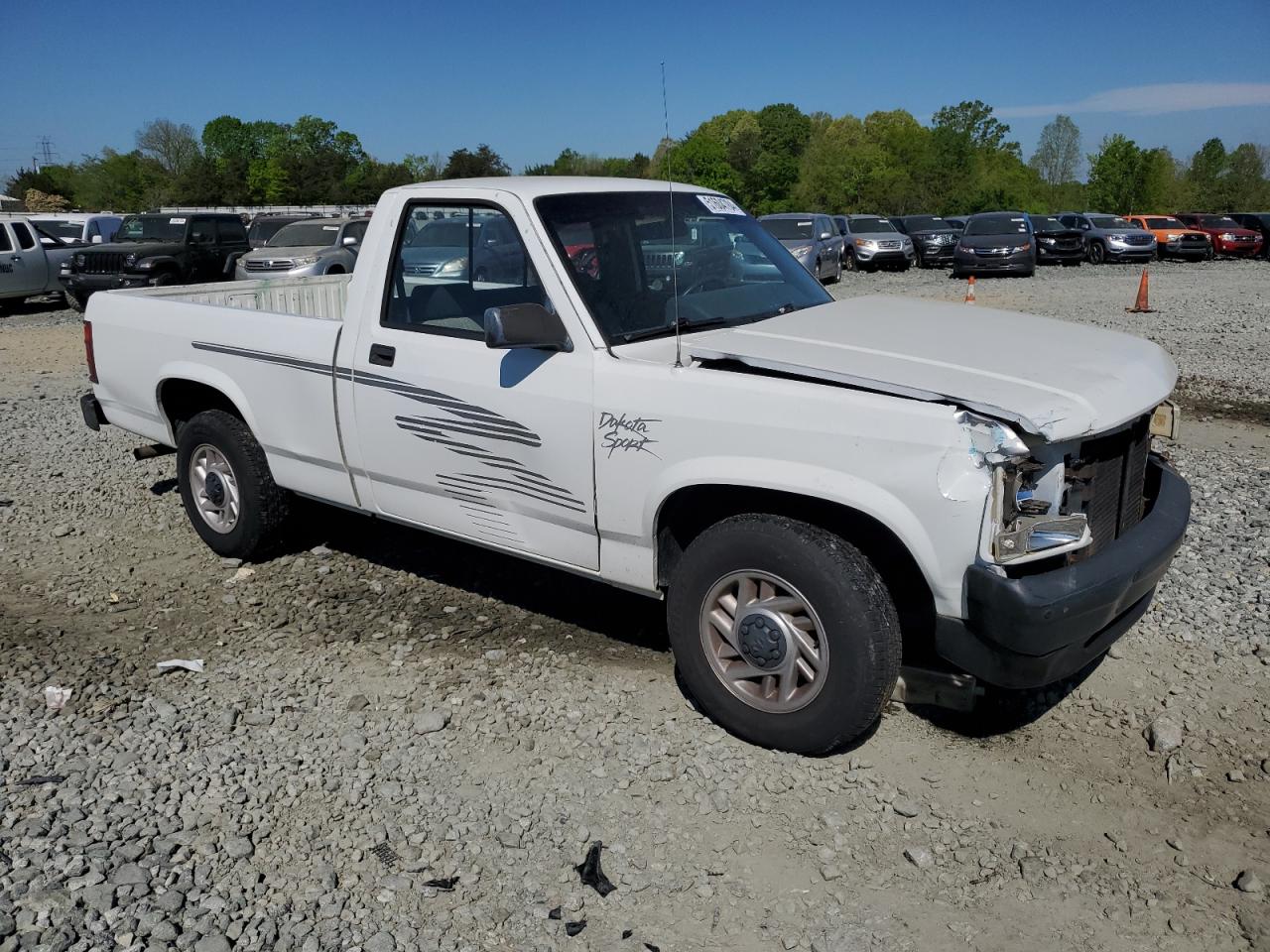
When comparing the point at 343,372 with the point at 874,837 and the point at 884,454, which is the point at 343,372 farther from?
the point at 874,837

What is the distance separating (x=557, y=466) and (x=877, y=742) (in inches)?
62.8

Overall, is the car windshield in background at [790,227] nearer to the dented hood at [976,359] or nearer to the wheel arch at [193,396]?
the wheel arch at [193,396]

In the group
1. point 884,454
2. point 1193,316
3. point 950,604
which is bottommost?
point 1193,316

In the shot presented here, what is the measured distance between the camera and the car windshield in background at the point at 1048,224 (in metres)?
32.8

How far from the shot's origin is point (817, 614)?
3.58 m

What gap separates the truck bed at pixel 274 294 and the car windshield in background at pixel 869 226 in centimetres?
2517

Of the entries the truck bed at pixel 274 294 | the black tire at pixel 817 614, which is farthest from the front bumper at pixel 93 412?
the black tire at pixel 817 614

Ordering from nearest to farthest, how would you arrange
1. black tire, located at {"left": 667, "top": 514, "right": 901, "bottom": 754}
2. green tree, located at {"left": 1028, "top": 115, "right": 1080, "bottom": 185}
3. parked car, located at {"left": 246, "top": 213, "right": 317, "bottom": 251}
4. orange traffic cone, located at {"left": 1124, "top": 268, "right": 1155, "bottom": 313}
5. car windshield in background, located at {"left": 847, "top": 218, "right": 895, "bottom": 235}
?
black tire, located at {"left": 667, "top": 514, "right": 901, "bottom": 754} → orange traffic cone, located at {"left": 1124, "top": 268, "right": 1155, "bottom": 313} → parked car, located at {"left": 246, "top": 213, "right": 317, "bottom": 251} → car windshield in background, located at {"left": 847, "top": 218, "right": 895, "bottom": 235} → green tree, located at {"left": 1028, "top": 115, "right": 1080, "bottom": 185}

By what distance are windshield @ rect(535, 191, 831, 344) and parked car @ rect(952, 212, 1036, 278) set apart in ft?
76.4

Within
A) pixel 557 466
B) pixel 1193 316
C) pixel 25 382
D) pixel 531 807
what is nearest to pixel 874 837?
pixel 531 807

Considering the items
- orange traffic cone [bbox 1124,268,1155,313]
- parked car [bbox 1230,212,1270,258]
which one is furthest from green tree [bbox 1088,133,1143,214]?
orange traffic cone [bbox 1124,268,1155,313]

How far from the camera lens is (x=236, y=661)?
478cm

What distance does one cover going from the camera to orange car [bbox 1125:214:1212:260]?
32.9m

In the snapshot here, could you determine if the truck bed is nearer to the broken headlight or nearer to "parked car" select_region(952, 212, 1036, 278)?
the broken headlight
